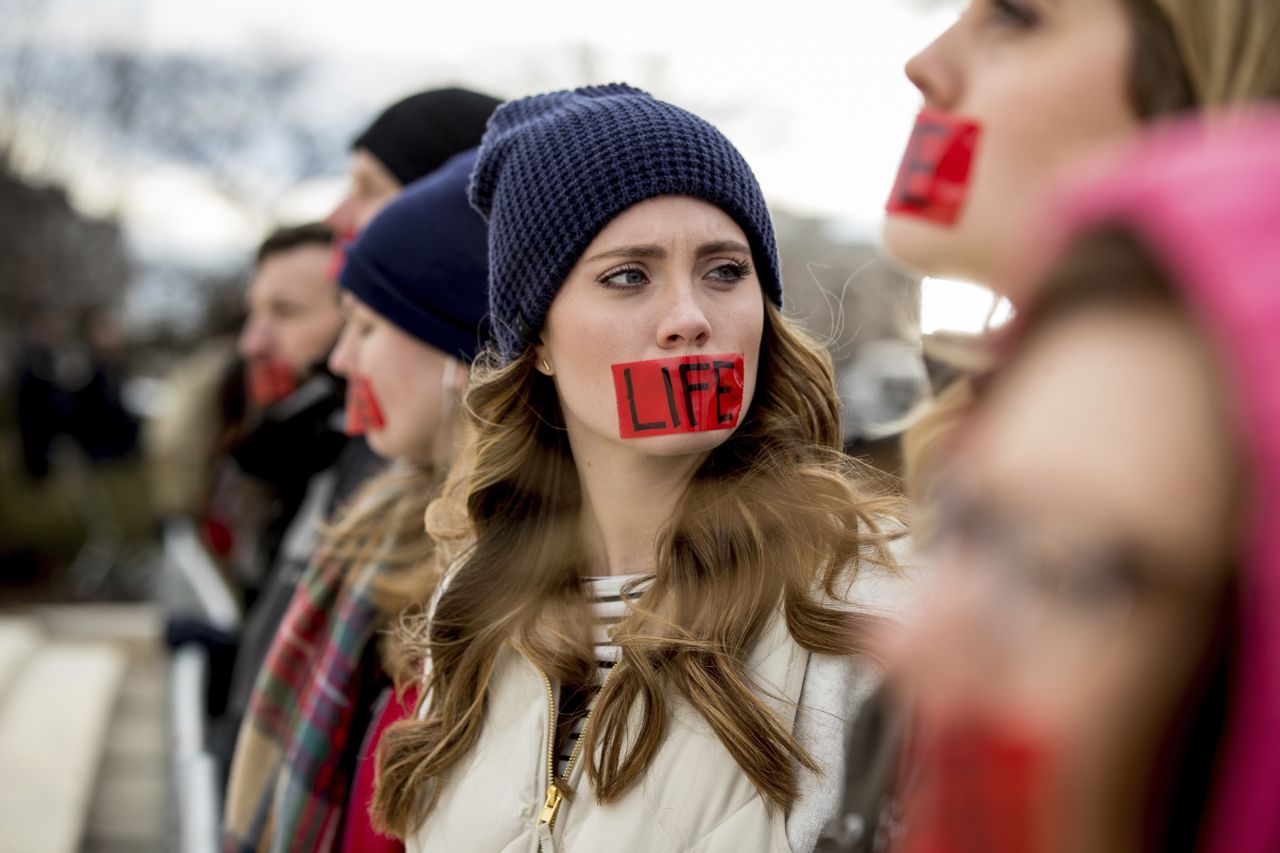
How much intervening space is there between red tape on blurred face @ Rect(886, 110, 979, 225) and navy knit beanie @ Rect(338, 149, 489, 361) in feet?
6.23

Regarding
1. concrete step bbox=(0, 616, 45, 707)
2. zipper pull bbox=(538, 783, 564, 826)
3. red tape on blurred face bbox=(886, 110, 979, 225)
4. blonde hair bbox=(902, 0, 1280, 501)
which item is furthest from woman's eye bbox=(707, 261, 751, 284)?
concrete step bbox=(0, 616, 45, 707)

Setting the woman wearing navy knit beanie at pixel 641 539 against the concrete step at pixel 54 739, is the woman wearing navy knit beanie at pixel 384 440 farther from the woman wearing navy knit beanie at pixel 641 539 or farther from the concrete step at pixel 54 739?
the concrete step at pixel 54 739

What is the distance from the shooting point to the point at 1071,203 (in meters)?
0.64

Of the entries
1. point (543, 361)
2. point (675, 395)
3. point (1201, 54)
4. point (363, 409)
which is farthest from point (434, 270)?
point (1201, 54)

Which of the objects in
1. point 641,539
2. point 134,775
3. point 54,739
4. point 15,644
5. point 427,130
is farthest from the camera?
point 15,644

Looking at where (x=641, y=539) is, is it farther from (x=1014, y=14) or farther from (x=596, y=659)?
(x=1014, y=14)

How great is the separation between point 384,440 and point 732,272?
1.19 meters

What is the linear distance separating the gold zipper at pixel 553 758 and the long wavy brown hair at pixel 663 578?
0.03m

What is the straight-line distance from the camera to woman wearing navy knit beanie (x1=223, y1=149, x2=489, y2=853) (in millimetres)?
2814

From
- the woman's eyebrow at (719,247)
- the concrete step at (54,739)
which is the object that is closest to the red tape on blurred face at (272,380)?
the concrete step at (54,739)

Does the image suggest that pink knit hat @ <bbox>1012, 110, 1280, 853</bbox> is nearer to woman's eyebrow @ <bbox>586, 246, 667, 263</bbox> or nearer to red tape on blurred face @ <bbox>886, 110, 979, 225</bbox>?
red tape on blurred face @ <bbox>886, 110, 979, 225</bbox>

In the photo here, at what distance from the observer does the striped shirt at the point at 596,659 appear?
192cm

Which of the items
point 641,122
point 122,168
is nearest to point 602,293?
point 641,122

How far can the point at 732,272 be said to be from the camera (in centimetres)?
204
